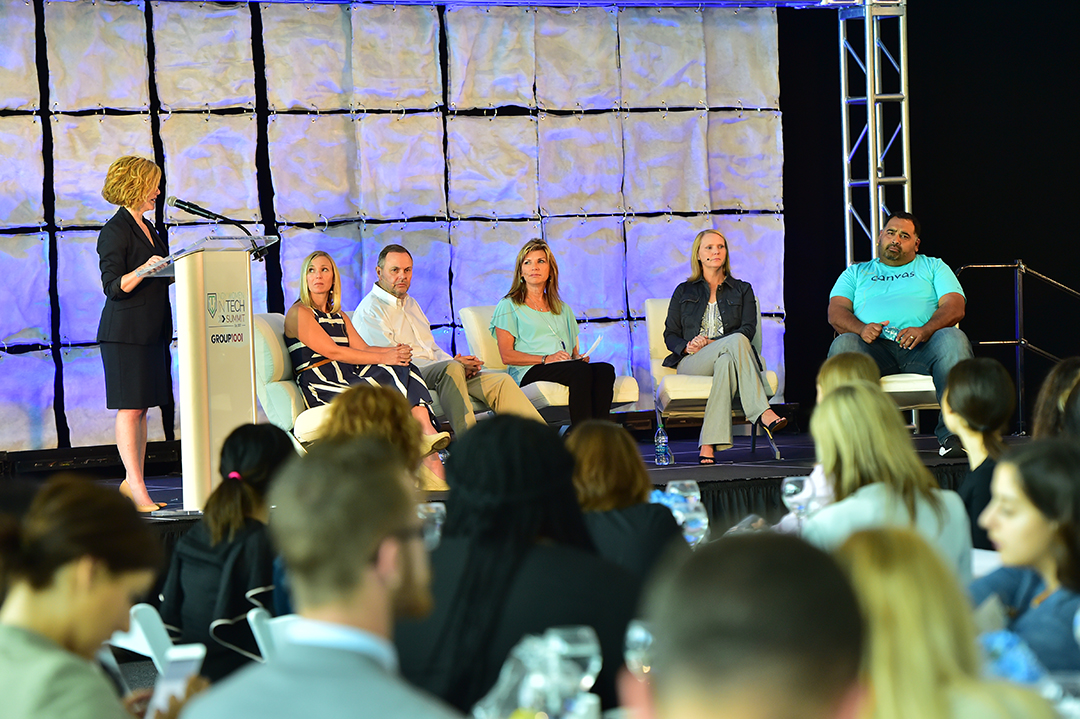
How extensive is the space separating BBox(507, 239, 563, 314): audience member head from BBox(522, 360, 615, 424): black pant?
0.41m

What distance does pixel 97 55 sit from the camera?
6191 mm

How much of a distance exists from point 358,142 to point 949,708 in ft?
19.6

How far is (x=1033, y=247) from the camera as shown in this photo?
23.9 feet

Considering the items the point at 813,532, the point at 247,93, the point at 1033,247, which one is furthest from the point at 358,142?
the point at 813,532

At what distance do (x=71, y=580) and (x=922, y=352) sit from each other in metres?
4.81

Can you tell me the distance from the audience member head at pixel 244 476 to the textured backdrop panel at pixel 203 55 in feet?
14.1

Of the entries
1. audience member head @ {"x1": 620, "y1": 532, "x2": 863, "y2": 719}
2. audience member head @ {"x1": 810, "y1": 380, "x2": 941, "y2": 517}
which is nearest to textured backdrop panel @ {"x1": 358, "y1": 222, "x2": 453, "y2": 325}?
audience member head @ {"x1": 810, "y1": 380, "x2": 941, "y2": 517}

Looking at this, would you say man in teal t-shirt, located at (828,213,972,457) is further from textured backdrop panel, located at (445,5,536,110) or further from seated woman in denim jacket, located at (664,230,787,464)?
textured backdrop panel, located at (445,5,536,110)

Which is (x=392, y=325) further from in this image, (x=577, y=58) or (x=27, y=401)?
(x=577, y=58)

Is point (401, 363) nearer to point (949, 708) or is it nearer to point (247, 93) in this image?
point (247, 93)

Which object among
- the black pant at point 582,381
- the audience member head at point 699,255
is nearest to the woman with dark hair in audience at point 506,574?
the black pant at point 582,381

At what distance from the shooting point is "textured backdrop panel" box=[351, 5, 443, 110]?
21.5 ft

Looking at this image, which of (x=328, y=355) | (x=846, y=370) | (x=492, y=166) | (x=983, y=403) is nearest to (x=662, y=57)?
(x=492, y=166)

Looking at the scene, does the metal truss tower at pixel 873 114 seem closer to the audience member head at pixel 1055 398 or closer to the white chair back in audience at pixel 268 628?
the audience member head at pixel 1055 398
